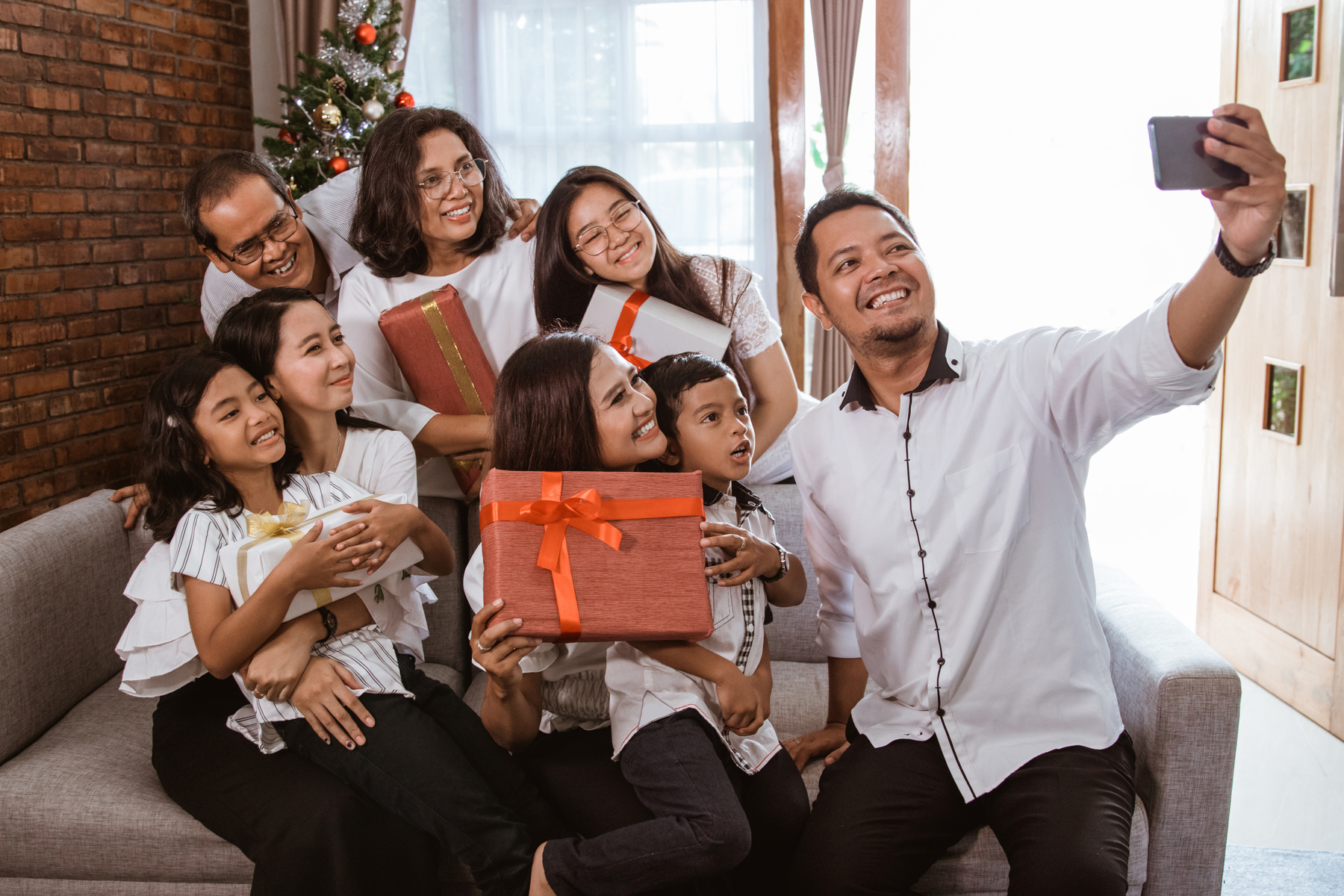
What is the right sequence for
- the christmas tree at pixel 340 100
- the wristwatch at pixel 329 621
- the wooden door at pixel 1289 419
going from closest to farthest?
1. the wristwatch at pixel 329 621
2. the wooden door at pixel 1289 419
3. the christmas tree at pixel 340 100

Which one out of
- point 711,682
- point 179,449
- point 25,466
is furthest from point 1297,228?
point 25,466

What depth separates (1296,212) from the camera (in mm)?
3025

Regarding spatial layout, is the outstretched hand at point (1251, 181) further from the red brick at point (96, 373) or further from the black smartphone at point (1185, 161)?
the red brick at point (96, 373)

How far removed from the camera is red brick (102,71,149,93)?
11.8ft

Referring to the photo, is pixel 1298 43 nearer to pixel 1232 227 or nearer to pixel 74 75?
pixel 1232 227

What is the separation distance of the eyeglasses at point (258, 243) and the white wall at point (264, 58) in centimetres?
241

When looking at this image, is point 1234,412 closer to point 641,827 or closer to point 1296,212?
point 1296,212

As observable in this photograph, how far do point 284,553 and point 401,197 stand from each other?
96 cm

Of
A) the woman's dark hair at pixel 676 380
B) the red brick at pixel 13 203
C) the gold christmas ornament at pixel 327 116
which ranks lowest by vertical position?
the woman's dark hair at pixel 676 380

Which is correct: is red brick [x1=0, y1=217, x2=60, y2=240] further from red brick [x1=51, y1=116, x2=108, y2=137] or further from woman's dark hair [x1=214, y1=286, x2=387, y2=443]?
woman's dark hair [x1=214, y1=286, x2=387, y2=443]

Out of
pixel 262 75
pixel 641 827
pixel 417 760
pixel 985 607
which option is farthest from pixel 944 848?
pixel 262 75

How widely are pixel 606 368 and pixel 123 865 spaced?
1.31 meters

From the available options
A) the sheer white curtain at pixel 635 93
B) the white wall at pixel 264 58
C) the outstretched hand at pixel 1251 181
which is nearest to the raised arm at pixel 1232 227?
the outstretched hand at pixel 1251 181

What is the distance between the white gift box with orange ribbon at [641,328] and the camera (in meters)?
2.15
